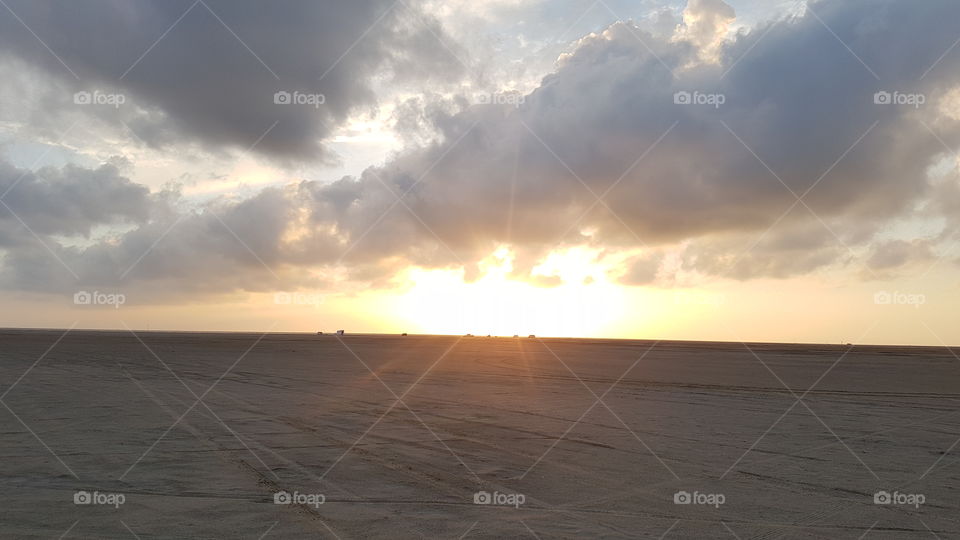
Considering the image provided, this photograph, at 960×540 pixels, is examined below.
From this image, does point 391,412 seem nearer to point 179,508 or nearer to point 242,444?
point 242,444

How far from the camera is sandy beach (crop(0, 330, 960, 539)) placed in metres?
8.07

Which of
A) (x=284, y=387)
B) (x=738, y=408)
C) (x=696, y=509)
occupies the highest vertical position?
(x=284, y=387)

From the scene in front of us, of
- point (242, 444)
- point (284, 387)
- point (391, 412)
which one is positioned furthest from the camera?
point (284, 387)

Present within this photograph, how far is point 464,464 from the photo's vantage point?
11.3 metres

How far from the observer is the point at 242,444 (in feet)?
41.7

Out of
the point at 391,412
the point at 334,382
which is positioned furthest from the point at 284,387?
the point at 391,412

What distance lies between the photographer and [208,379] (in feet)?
89.2

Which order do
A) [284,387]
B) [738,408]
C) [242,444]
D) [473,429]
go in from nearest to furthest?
[242,444]
[473,429]
[738,408]
[284,387]

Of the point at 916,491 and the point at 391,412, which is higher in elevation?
the point at 391,412

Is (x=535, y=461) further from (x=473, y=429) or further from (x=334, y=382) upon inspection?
(x=334, y=382)

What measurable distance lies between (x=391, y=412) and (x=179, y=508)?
916 cm

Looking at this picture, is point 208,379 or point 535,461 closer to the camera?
point 535,461

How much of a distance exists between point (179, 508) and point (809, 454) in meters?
11.2

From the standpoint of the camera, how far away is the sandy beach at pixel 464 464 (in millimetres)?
8070
